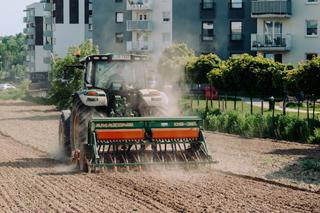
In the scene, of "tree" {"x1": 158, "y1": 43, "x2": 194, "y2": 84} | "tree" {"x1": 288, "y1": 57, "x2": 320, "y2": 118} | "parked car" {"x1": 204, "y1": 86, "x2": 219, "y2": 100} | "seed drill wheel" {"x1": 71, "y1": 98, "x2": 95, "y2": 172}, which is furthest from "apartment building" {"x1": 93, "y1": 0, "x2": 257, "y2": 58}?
"seed drill wheel" {"x1": 71, "y1": 98, "x2": 95, "y2": 172}

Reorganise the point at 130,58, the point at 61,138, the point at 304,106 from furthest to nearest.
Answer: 1. the point at 304,106
2. the point at 61,138
3. the point at 130,58

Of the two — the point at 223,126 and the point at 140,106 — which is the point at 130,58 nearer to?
the point at 140,106

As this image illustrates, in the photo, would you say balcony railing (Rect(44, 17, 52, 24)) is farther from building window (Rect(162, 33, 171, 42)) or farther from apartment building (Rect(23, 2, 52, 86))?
building window (Rect(162, 33, 171, 42))

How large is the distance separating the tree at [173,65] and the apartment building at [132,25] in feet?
48.0

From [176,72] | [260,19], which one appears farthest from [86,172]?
[260,19]

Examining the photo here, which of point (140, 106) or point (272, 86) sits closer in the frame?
point (140, 106)

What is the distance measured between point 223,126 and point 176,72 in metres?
14.9

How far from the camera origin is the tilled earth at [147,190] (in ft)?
37.6

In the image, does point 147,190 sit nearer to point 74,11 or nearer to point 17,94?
point 17,94

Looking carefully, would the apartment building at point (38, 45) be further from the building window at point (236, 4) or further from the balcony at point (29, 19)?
the building window at point (236, 4)

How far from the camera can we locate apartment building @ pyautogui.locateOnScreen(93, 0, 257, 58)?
5975 cm

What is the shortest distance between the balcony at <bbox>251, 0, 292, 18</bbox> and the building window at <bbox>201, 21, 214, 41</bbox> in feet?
19.5

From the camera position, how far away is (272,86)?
90.2 feet

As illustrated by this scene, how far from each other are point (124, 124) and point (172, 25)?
48517mm
